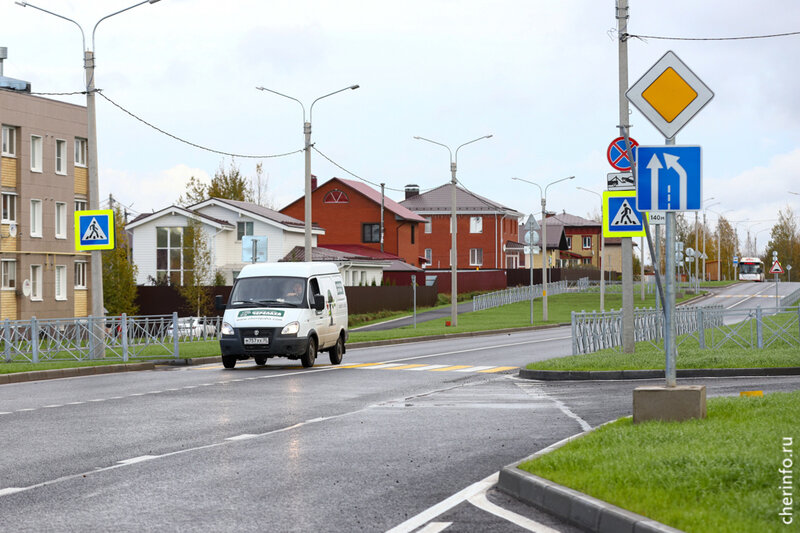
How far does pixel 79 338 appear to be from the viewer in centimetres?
2542

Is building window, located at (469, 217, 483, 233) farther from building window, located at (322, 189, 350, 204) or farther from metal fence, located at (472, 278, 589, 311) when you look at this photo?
building window, located at (322, 189, 350, 204)

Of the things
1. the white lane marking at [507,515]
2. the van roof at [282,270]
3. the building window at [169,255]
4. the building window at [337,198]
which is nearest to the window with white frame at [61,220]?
the building window at [169,255]

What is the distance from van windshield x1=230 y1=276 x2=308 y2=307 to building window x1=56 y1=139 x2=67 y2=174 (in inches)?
1158

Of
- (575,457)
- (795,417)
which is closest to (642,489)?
(575,457)

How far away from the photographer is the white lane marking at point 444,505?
23.2ft

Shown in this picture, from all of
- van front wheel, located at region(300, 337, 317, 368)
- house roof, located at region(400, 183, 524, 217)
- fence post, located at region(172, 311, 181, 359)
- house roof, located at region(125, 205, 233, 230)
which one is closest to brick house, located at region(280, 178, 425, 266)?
house roof, located at region(400, 183, 524, 217)

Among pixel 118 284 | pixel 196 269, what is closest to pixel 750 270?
pixel 196 269

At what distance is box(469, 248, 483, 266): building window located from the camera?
99312 millimetres

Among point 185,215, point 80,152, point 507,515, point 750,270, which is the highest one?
point 80,152

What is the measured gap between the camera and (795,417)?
10180 mm

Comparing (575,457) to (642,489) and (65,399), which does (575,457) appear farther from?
(65,399)

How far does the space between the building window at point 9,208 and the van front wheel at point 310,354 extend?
28.2 meters

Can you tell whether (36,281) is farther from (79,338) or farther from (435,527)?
(435,527)

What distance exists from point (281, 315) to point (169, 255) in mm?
45061
